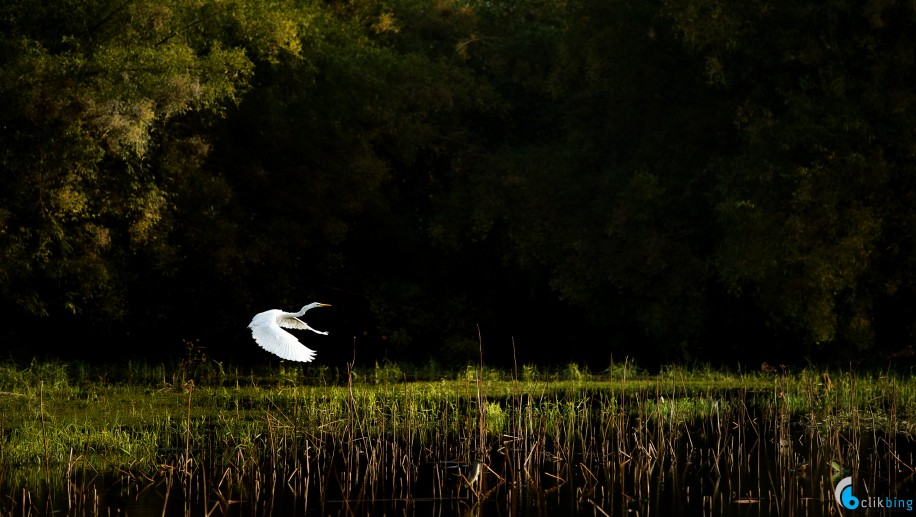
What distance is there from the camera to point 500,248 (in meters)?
28.3

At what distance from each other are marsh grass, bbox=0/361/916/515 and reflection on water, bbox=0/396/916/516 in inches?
1.1

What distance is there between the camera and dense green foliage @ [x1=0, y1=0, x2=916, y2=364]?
69.5 feet

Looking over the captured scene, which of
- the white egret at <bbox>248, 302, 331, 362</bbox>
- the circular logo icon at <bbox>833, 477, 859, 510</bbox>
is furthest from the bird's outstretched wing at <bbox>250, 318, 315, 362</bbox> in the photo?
the circular logo icon at <bbox>833, 477, 859, 510</bbox>

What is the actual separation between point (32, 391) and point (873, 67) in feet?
43.8

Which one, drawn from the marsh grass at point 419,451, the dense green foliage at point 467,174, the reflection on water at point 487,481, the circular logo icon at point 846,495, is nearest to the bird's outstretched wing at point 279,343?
the marsh grass at point 419,451

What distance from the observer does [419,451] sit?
38.6ft

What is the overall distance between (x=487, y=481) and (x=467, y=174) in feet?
59.5

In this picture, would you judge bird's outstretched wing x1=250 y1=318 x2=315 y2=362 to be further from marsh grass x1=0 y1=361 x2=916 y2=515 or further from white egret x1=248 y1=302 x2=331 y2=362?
marsh grass x1=0 y1=361 x2=916 y2=515

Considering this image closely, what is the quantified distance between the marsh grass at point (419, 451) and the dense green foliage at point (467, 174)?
5035 millimetres

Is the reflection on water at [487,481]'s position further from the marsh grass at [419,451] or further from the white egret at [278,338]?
the white egret at [278,338]

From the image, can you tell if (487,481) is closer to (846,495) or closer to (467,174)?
(846,495)

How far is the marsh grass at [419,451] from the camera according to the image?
33.1ft

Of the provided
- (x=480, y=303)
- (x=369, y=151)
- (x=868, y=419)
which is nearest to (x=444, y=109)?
(x=369, y=151)

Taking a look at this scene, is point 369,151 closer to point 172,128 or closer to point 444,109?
point 444,109
